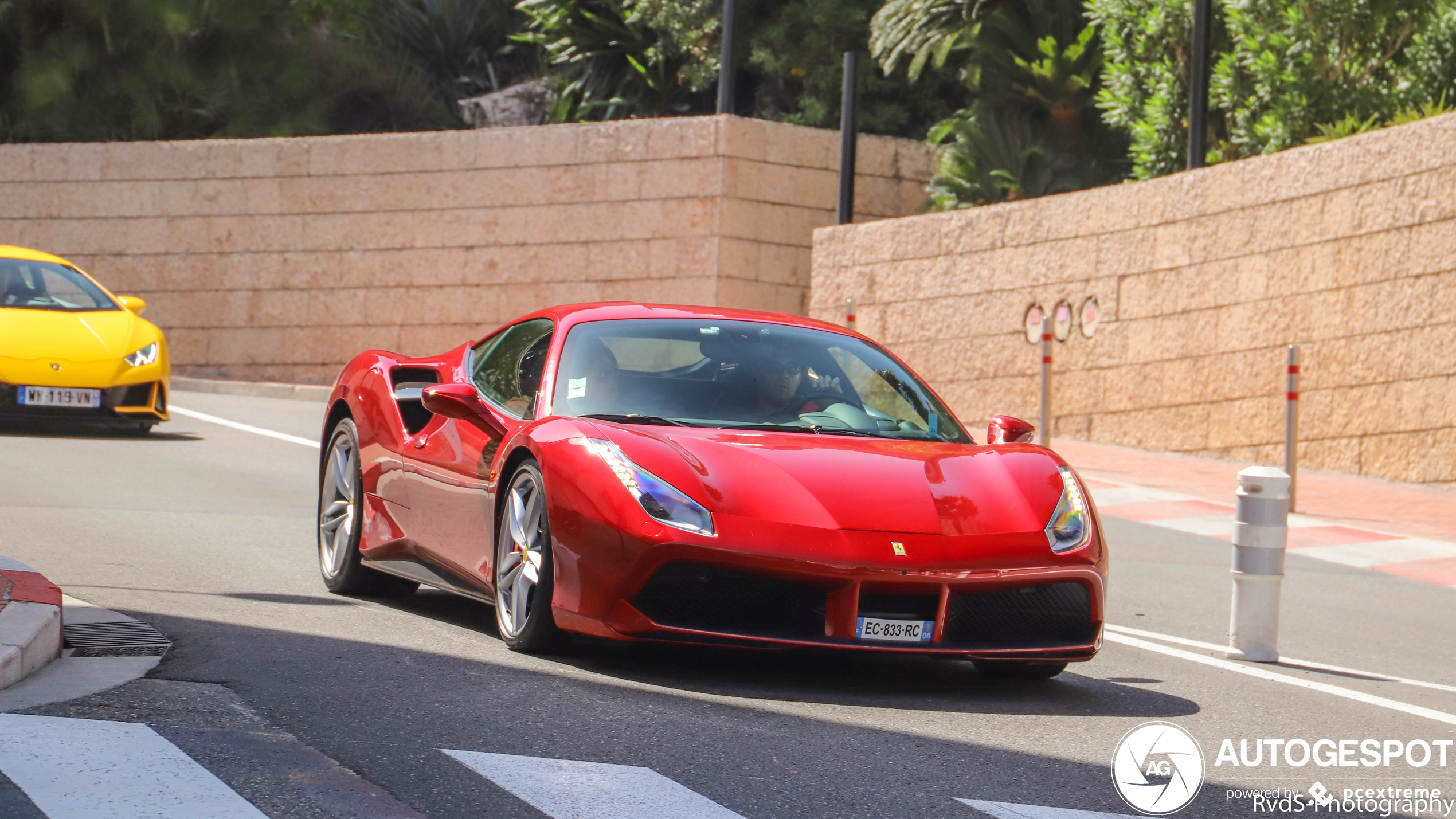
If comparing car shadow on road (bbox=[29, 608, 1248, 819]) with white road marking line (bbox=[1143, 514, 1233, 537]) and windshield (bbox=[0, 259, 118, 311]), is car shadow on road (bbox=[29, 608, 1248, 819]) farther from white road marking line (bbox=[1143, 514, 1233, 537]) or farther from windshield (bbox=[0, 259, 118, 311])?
windshield (bbox=[0, 259, 118, 311])

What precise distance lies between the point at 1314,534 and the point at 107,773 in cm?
914

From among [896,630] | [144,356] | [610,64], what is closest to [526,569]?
[896,630]

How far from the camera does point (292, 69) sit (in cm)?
3297

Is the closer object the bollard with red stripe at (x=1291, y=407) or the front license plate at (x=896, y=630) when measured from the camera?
the front license plate at (x=896, y=630)

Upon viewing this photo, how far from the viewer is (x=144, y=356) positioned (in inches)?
538

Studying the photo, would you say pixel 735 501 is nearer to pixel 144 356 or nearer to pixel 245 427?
pixel 144 356

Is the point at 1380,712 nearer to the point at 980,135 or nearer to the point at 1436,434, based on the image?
the point at 1436,434

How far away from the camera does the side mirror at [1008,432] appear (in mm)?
6277

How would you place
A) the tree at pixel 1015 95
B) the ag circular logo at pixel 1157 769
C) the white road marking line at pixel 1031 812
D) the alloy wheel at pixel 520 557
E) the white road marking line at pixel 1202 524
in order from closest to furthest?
the white road marking line at pixel 1031 812, the ag circular logo at pixel 1157 769, the alloy wheel at pixel 520 557, the white road marking line at pixel 1202 524, the tree at pixel 1015 95

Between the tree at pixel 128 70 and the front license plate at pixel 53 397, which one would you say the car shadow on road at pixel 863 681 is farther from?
the tree at pixel 128 70

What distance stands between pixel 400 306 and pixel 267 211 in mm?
2393

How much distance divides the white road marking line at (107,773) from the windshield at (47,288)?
33.1ft

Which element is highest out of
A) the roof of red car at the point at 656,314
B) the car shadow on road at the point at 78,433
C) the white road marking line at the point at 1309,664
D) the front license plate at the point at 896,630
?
the roof of red car at the point at 656,314

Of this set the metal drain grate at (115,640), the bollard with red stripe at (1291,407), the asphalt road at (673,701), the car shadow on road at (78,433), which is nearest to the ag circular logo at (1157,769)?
the asphalt road at (673,701)
